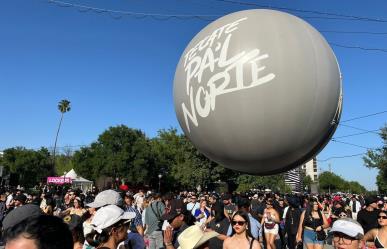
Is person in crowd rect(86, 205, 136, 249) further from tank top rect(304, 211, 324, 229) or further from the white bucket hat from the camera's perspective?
tank top rect(304, 211, 324, 229)

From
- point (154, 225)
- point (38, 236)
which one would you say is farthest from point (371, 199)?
point (38, 236)

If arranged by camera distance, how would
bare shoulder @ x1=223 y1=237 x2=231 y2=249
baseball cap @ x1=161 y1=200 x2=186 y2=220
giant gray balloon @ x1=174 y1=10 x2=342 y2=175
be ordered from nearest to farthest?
giant gray balloon @ x1=174 y1=10 x2=342 y2=175
bare shoulder @ x1=223 y1=237 x2=231 y2=249
baseball cap @ x1=161 y1=200 x2=186 y2=220

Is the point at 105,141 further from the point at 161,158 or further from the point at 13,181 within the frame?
the point at 13,181

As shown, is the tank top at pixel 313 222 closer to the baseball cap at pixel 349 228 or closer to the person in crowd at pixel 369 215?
the person in crowd at pixel 369 215

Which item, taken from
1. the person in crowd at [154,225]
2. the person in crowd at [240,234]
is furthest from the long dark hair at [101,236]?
the person in crowd at [154,225]

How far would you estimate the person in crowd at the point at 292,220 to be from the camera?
9.73m

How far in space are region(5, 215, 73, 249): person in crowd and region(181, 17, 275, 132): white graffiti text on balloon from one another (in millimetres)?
1740

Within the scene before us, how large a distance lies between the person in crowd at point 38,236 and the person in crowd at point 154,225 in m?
6.17

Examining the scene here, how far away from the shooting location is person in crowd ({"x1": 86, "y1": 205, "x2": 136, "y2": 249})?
2889 mm

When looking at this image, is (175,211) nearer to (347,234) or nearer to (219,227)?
(219,227)

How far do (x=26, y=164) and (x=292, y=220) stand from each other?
186 ft

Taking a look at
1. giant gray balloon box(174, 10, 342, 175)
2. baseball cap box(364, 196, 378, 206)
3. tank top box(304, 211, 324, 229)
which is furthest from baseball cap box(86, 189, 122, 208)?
baseball cap box(364, 196, 378, 206)

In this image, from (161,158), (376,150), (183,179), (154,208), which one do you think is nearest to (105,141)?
(161,158)

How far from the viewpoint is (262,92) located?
2.84m
